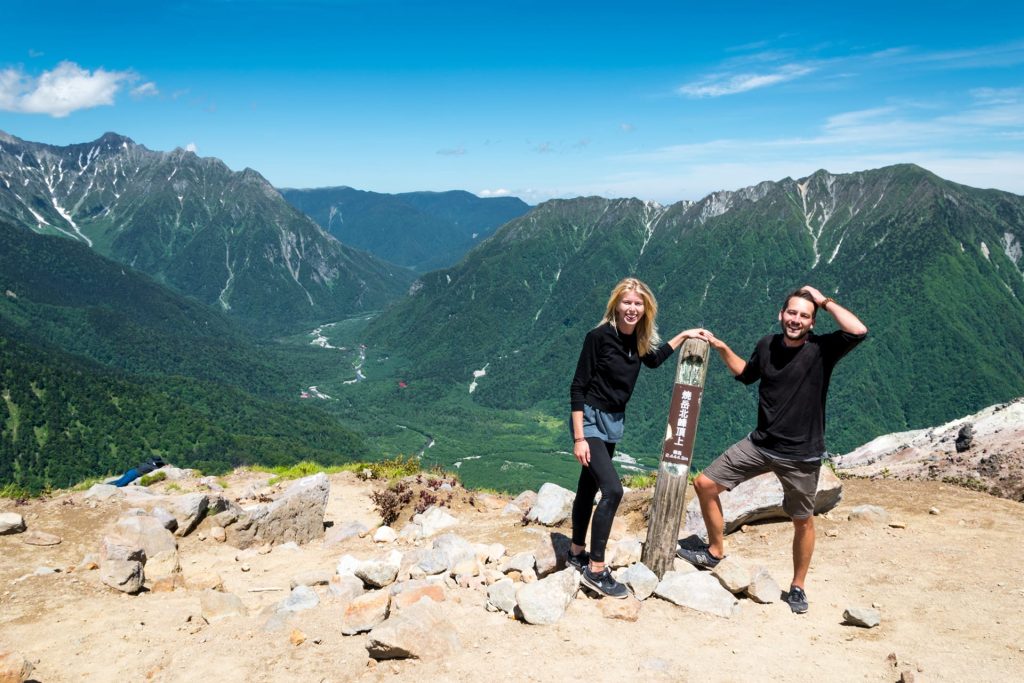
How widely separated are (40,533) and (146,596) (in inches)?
170

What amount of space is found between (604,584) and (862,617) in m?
3.69

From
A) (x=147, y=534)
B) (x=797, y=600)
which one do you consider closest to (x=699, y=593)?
(x=797, y=600)

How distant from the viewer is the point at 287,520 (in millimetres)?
14859

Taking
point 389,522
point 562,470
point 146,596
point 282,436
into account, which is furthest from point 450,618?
point 282,436

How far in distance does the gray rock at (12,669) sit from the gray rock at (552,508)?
29.8 feet

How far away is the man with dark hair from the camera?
827 cm

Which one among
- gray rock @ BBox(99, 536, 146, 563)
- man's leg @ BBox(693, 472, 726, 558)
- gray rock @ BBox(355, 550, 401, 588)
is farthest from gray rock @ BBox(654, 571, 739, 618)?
gray rock @ BBox(99, 536, 146, 563)

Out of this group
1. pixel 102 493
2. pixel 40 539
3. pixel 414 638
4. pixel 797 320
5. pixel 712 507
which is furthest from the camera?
pixel 102 493

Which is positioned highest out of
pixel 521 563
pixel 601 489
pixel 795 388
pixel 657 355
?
pixel 657 355

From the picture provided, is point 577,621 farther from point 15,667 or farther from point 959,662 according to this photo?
point 15,667

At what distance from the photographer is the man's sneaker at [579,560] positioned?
971cm

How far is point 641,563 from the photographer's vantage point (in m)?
9.84

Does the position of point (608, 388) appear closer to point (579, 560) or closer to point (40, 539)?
point (579, 560)

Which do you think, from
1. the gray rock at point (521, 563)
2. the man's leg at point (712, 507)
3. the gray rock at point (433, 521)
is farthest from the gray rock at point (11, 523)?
the man's leg at point (712, 507)
